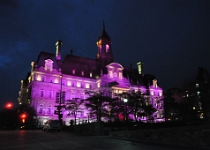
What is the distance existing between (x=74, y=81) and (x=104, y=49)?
20.3 meters

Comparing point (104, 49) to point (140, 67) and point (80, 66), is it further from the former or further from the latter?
point (140, 67)

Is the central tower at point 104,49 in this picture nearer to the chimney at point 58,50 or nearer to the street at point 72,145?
the chimney at point 58,50

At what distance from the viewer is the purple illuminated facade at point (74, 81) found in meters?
55.2

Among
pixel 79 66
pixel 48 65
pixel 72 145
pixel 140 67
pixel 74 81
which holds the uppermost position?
pixel 140 67

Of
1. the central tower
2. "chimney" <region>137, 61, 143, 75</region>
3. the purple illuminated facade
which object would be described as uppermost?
the central tower

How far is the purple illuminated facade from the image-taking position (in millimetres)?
55188

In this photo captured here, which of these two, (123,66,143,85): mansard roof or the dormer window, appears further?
(123,66,143,85): mansard roof

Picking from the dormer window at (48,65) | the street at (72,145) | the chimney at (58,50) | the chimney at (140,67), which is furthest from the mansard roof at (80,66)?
the street at (72,145)

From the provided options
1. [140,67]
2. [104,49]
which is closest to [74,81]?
[104,49]

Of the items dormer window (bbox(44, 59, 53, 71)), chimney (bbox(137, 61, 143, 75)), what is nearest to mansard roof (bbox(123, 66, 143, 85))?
chimney (bbox(137, 61, 143, 75))

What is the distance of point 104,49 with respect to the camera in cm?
7675

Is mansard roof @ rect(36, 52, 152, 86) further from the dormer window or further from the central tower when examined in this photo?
the central tower

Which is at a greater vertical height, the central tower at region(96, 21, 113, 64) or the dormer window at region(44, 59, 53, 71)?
the central tower at region(96, 21, 113, 64)

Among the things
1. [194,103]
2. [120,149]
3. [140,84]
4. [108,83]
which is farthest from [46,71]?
[120,149]
